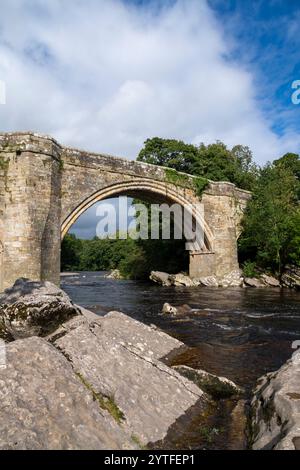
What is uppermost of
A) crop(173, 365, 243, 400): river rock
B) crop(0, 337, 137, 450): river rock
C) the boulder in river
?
crop(0, 337, 137, 450): river rock

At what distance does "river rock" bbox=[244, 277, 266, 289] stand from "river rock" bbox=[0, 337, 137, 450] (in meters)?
21.8

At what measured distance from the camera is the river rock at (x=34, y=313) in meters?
4.96

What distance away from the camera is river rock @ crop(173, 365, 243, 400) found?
4.67m

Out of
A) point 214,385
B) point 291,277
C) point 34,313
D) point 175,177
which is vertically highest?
point 175,177

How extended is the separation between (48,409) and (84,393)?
0.38 m

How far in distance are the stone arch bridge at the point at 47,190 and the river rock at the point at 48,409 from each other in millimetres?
11075

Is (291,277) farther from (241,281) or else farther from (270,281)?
(241,281)

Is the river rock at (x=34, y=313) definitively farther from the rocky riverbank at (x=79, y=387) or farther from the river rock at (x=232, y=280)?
the river rock at (x=232, y=280)

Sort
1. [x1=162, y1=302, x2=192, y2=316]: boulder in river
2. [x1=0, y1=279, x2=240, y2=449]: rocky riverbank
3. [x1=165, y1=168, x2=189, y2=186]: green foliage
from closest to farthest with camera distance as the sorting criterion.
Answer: [x1=0, y1=279, x2=240, y2=449]: rocky riverbank → [x1=162, y1=302, x2=192, y2=316]: boulder in river → [x1=165, y1=168, x2=189, y2=186]: green foliage

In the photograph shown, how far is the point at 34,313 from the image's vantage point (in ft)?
16.5

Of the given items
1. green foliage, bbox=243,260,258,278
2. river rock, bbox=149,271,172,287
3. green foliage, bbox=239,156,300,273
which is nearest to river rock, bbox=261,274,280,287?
green foliage, bbox=239,156,300,273

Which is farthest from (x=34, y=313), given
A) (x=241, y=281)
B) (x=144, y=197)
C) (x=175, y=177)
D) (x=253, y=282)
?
(x=241, y=281)

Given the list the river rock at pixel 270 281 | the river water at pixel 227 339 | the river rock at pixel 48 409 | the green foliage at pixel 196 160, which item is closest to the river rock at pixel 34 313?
the river rock at pixel 48 409

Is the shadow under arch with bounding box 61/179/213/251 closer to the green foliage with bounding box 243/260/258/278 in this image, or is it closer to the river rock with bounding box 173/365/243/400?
the green foliage with bounding box 243/260/258/278
